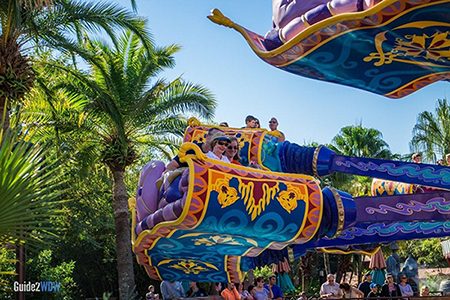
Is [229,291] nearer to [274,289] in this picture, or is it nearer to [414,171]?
[274,289]

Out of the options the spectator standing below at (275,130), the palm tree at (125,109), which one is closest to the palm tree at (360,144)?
the palm tree at (125,109)

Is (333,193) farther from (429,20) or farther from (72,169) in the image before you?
(72,169)

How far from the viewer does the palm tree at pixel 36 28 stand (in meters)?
10.5

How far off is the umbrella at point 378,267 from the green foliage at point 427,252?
1855 centimetres

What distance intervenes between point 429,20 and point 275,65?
7.35ft

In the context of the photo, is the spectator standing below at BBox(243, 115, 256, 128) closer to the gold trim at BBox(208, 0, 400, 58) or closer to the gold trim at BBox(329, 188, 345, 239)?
the gold trim at BBox(208, 0, 400, 58)

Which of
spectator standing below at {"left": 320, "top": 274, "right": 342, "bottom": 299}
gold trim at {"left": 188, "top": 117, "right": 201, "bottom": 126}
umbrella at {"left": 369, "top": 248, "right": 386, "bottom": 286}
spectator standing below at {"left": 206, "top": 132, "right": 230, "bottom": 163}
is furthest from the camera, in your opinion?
umbrella at {"left": 369, "top": 248, "right": 386, "bottom": 286}

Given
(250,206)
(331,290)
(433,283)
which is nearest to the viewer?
(250,206)

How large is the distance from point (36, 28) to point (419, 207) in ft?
24.0

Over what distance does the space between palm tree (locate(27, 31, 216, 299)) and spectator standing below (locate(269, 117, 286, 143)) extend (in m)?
4.83

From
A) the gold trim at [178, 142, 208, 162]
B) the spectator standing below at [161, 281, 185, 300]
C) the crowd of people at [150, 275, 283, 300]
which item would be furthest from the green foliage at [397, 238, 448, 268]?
the gold trim at [178, 142, 208, 162]

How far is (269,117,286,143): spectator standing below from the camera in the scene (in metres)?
9.41

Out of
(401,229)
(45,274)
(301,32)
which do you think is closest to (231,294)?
(401,229)

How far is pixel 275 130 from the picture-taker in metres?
9.55
